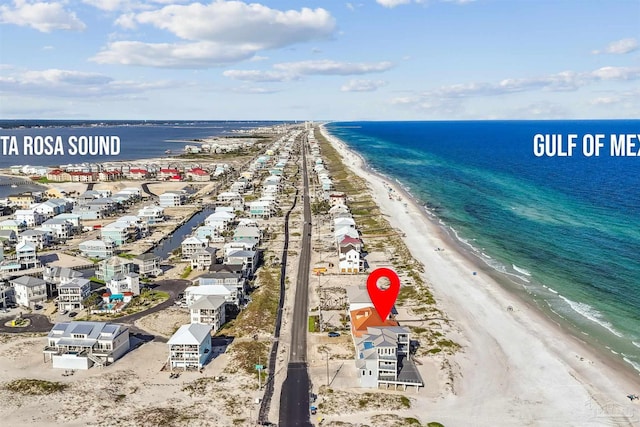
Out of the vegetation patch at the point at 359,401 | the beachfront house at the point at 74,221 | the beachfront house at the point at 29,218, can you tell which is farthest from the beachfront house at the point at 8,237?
the vegetation patch at the point at 359,401

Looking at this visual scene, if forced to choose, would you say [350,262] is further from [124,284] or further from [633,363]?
[633,363]

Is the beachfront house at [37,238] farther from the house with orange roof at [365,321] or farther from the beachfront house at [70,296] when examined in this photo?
the house with orange roof at [365,321]

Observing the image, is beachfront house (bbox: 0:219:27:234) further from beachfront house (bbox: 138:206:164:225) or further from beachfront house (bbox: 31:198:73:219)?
beachfront house (bbox: 138:206:164:225)

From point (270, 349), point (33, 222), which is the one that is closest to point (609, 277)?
point (270, 349)

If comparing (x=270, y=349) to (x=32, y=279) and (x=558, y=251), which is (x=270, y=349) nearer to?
(x=32, y=279)

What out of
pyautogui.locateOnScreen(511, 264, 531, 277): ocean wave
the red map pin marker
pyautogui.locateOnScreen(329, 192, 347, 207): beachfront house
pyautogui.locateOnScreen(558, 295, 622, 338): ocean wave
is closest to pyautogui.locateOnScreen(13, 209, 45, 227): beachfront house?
pyautogui.locateOnScreen(329, 192, 347, 207): beachfront house
